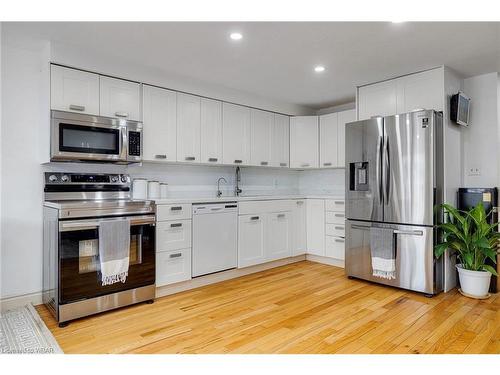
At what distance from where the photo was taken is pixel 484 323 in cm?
259

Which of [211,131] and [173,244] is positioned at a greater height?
[211,131]

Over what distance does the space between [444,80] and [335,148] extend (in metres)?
1.65

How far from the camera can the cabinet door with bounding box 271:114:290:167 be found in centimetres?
479

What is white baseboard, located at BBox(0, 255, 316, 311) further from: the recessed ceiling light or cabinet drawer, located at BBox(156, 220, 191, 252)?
the recessed ceiling light

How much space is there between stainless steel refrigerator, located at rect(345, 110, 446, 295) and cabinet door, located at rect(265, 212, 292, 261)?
0.94m

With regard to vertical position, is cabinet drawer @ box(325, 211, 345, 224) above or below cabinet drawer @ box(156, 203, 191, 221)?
below

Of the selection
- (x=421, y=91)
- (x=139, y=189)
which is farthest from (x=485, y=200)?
(x=139, y=189)

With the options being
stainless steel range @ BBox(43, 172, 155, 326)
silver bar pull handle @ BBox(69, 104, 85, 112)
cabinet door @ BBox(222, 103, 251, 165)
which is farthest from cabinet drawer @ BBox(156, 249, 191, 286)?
silver bar pull handle @ BBox(69, 104, 85, 112)

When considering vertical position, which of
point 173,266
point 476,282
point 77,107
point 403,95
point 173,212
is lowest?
point 476,282

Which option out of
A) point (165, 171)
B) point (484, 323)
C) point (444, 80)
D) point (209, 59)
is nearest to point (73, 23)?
point (209, 59)

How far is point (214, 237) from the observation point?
364 centimetres

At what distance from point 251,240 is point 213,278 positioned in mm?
646

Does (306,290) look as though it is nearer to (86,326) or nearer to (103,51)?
(86,326)

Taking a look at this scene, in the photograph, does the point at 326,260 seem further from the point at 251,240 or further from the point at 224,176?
the point at 224,176
